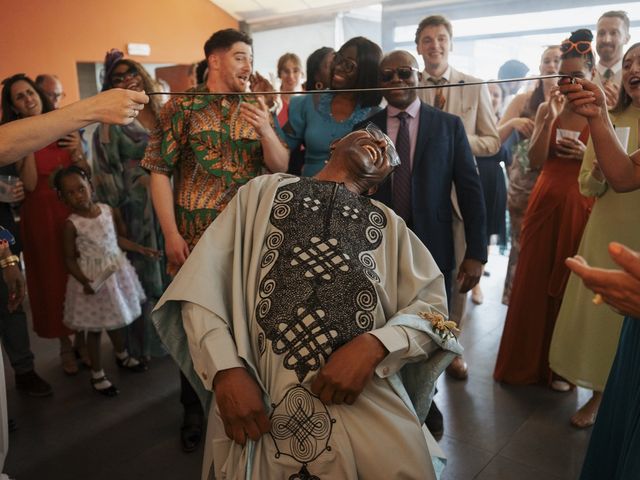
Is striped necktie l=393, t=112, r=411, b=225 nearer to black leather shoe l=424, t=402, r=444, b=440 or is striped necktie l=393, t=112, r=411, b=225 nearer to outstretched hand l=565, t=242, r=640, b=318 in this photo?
black leather shoe l=424, t=402, r=444, b=440

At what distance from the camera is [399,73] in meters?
2.38

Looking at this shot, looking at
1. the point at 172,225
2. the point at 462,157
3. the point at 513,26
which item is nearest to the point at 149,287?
the point at 172,225

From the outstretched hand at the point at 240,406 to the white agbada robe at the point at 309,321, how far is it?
0.03 metres

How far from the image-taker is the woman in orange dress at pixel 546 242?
2.97m

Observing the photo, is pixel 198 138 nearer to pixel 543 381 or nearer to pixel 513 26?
pixel 543 381

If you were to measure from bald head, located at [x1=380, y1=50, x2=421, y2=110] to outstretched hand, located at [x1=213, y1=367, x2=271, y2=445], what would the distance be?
146cm

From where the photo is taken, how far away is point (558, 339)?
9.12ft

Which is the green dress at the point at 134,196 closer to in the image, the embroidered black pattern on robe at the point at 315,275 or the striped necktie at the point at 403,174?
the striped necktie at the point at 403,174

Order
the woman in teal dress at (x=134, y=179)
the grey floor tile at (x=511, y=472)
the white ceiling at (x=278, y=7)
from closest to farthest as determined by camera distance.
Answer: the grey floor tile at (x=511, y=472)
the woman in teal dress at (x=134, y=179)
the white ceiling at (x=278, y=7)

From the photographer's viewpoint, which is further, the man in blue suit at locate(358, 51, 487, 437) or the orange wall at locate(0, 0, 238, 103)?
the orange wall at locate(0, 0, 238, 103)

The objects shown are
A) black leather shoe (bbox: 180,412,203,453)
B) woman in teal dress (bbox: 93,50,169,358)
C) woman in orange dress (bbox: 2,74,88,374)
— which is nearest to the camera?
black leather shoe (bbox: 180,412,203,453)

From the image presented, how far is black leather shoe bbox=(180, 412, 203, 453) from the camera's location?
257cm

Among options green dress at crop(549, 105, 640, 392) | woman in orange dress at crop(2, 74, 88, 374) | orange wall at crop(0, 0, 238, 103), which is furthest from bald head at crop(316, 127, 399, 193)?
orange wall at crop(0, 0, 238, 103)

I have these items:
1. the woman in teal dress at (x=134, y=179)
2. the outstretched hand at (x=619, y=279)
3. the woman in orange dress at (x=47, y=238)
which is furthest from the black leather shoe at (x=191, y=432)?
the outstretched hand at (x=619, y=279)
